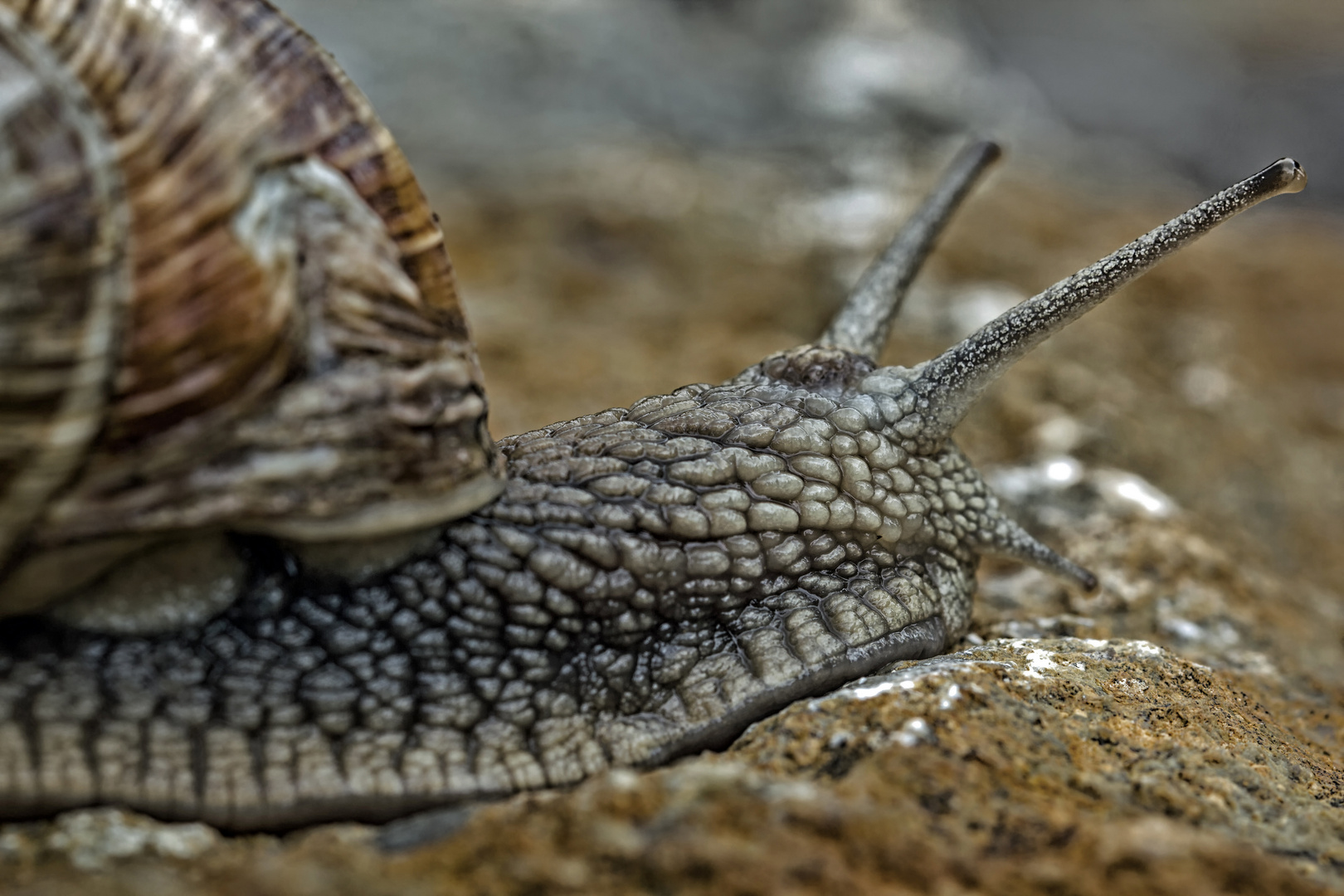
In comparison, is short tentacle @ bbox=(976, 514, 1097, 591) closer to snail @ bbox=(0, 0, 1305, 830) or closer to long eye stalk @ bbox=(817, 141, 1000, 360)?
snail @ bbox=(0, 0, 1305, 830)

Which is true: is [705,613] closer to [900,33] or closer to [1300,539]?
[1300,539]

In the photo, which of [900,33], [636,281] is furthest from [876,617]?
[900,33]

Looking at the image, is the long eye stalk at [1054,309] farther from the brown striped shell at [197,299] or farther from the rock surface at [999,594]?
the brown striped shell at [197,299]

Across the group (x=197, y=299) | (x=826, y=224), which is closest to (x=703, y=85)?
(x=826, y=224)

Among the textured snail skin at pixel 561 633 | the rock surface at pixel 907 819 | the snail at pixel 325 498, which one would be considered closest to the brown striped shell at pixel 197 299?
the snail at pixel 325 498

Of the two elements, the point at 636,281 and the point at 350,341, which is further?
the point at 636,281

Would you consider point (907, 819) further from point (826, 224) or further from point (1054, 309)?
point (826, 224)
